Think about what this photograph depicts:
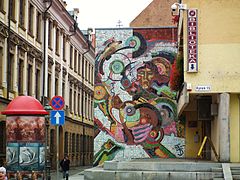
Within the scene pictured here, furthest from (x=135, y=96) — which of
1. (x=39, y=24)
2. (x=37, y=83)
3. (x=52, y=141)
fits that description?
(x=52, y=141)

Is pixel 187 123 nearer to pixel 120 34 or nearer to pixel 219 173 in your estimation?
pixel 120 34

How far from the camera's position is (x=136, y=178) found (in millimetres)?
19984

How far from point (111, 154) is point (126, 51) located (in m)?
7.08

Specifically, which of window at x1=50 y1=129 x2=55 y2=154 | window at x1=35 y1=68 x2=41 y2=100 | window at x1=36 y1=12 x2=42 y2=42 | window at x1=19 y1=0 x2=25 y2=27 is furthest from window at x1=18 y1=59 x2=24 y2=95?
window at x1=50 y1=129 x2=55 y2=154

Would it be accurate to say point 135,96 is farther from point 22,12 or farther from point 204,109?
point 204,109

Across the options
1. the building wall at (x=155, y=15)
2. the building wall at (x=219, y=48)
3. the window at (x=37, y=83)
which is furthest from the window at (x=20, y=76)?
the building wall at (x=155, y=15)

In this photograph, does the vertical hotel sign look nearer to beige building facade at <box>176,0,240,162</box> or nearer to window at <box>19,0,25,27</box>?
beige building facade at <box>176,0,240,162</box>

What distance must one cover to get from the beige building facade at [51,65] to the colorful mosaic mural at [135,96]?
16.2 feet

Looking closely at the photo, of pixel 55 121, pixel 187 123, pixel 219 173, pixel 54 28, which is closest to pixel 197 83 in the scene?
pixel 219 173

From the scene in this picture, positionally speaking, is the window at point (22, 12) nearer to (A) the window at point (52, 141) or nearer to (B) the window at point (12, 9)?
(B) the window at point (12, 9)

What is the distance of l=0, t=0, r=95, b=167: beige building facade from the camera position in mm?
32062

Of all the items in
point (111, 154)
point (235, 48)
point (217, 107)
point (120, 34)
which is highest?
point (120, 34)

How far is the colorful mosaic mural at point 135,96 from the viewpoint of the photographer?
36188 millimetres

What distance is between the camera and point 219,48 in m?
22.0
